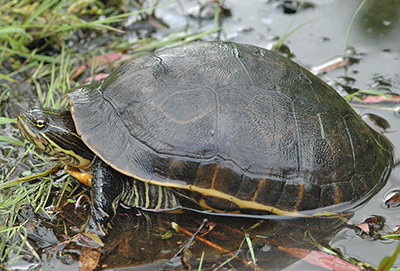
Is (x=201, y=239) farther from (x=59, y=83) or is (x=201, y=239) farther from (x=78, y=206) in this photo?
(x=59, y=83)

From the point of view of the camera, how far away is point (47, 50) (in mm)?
5793

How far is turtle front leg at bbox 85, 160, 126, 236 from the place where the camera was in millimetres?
3447

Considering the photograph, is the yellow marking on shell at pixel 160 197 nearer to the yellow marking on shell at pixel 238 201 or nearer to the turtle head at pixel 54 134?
the yellow marking on shell at pixel 238 201

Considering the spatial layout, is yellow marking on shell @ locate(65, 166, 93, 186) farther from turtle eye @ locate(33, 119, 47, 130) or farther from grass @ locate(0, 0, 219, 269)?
turtle eye @ locate(33, 119, 47, 130)

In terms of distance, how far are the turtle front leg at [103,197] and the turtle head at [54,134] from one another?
0.31 metres

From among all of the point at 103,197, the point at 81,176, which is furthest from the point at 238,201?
the point at 81,176

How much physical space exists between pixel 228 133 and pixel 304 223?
113 cm

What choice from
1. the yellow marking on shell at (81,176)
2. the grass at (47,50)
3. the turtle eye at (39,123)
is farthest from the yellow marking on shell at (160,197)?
the turtle eye at (39,123)

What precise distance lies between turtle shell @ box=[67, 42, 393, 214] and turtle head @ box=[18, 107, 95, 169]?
0.24m

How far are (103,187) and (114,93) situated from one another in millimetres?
854

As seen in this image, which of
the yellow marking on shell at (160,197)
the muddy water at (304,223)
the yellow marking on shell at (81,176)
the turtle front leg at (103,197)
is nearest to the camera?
the muddy water at (304,223)

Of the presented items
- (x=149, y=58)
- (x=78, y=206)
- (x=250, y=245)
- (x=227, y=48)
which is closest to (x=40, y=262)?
(x=78, y=206)

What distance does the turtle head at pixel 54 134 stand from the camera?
3680 mm

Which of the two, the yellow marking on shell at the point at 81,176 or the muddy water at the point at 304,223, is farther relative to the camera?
the yellow marking on shell at the point at 81,176
